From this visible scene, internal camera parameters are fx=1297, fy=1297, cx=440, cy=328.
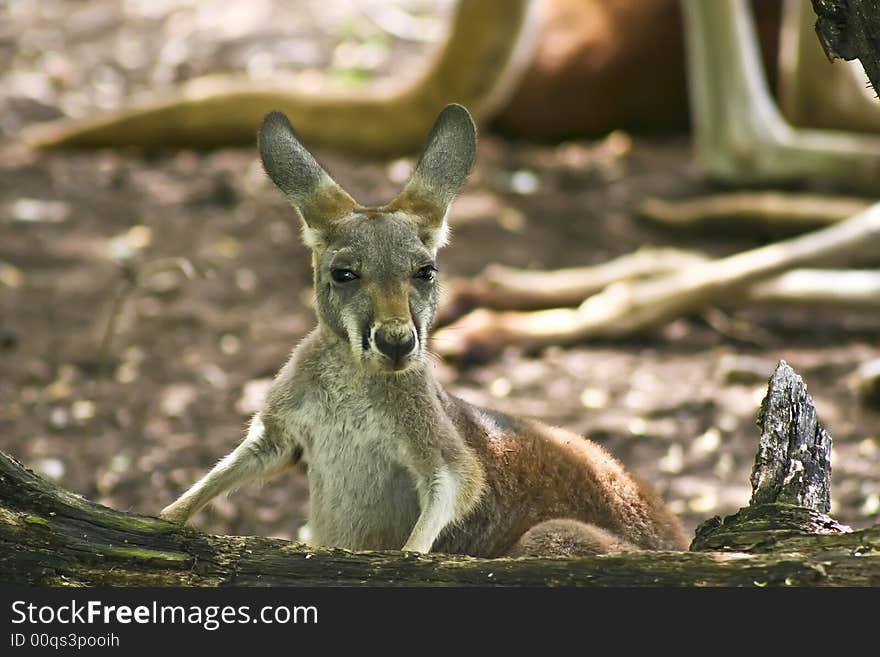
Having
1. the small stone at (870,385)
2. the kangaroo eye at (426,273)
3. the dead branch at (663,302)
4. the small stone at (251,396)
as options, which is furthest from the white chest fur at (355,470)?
the dead branch at (663,302)

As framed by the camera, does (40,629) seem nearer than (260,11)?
Yes

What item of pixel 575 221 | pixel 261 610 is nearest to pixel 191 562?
pixel 261 610

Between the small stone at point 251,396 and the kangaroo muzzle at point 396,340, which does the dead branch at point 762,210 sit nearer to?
the small stone at point 251,396

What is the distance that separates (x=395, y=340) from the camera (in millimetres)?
3008

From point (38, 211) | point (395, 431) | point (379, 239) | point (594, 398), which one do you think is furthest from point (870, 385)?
point (38, 211)

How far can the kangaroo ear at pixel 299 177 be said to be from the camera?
3355mm

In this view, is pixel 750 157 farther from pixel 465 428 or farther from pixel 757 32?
pixel 465 428

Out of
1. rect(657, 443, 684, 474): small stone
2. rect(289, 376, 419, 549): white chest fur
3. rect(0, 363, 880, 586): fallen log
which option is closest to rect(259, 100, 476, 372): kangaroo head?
rect(289, 376, 419, 549): white chest fur

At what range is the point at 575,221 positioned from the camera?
26.5ft

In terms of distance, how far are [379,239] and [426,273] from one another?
144 mm

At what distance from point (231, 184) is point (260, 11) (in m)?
2.86

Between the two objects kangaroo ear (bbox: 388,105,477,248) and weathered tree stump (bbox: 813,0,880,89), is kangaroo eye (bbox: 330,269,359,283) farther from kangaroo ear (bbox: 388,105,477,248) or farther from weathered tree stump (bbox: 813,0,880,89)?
weathered tree stump (bbox: 813,0,880,89)

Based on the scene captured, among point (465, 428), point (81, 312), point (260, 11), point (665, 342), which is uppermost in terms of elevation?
point (260, 11)

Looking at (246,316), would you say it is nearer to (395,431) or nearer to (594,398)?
(594,398)
